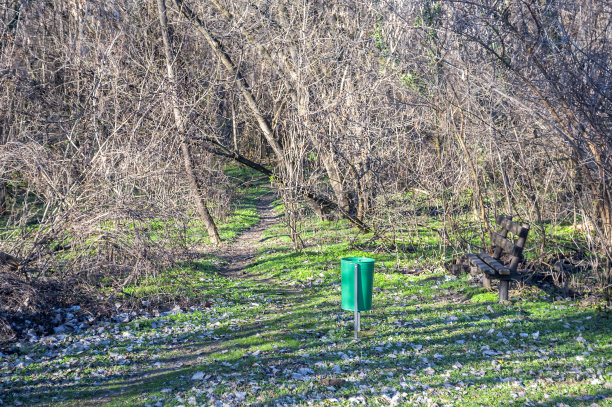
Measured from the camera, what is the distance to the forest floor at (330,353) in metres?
5.85

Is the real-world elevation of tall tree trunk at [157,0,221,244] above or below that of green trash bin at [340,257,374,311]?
above

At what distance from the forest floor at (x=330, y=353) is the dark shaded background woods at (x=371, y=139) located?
120 centimetres

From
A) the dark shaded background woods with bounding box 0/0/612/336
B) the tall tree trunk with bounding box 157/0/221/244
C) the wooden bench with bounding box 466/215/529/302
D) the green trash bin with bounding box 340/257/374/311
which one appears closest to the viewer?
the green trash bin with bounding box 340/257/374/311

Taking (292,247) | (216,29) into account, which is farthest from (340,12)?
(292,247)

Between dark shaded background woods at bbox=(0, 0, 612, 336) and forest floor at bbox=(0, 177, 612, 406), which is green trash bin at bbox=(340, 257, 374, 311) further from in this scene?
dark shaded background woods at bbox=(0, 0, 612, 336)

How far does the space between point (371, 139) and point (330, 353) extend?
21.1 feet

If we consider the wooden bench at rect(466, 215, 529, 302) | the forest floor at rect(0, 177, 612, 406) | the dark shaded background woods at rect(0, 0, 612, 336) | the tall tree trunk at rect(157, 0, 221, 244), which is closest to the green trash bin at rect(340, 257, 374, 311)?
the forest floor at rect(0, 177, 612, 406)

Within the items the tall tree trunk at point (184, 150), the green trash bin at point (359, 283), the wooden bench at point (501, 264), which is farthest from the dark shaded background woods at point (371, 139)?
the green trash bin at point (359, 283)

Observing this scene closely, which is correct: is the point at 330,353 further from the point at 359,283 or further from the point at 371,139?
the point at 371,139

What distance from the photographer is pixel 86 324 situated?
8.38 m

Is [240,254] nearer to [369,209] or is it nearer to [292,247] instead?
[292,247]

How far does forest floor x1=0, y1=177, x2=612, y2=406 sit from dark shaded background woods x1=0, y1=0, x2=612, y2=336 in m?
1.20

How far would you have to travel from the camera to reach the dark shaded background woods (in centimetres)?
809

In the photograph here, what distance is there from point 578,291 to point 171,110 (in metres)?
8.61
